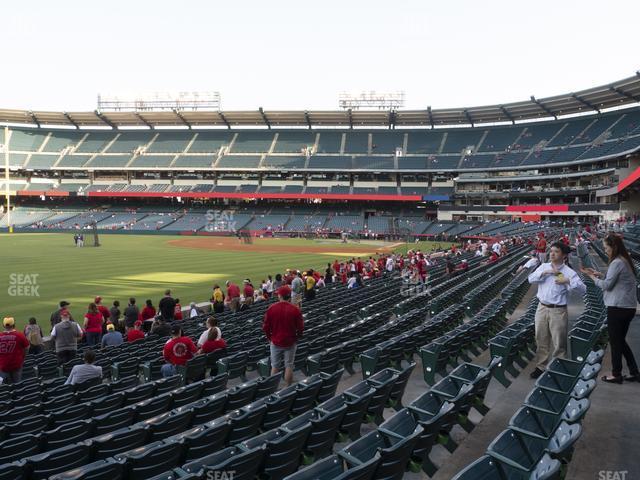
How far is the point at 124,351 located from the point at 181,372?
3.23m

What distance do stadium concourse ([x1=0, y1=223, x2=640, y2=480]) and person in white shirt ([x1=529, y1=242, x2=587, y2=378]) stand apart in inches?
11.8

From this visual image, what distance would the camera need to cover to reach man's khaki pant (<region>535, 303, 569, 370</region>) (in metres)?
7.25

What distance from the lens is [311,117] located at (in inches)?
3302

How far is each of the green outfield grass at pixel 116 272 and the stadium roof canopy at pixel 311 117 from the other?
137 feet

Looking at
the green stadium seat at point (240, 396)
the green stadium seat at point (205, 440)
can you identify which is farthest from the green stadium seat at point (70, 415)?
the green stadium seat at point (205, 440)

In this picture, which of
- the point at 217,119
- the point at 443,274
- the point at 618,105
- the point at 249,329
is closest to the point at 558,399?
the point at 249,329

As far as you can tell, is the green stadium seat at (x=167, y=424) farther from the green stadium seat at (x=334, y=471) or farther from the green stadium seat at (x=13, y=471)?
the green stadium seat at (x=334, y=471)

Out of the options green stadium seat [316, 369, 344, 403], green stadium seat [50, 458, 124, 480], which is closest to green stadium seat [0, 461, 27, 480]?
green stadium seat [50, 458, 124, 480]

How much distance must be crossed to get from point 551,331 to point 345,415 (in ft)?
13.4

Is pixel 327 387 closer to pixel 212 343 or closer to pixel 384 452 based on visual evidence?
pixel 384 452
